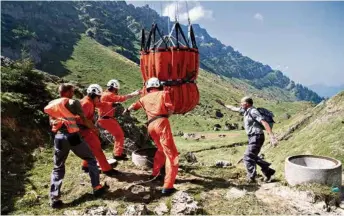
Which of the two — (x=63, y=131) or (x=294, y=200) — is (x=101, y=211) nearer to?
(x=63, y=131)

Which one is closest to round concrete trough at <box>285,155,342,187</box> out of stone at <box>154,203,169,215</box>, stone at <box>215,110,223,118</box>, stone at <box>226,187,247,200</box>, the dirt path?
the dirt path

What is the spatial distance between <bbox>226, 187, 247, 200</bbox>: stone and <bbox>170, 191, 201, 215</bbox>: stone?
117 centimetres

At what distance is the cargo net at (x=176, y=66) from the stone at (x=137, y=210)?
2996 mm

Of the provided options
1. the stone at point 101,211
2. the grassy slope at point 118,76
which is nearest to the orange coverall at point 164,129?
the stone at point 101,211

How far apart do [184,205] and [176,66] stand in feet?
12.3

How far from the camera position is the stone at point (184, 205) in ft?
24.9

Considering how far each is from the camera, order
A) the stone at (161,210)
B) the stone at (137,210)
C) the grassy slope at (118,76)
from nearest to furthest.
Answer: the stone at (137,210), the stone at (161,210), the grassy slope at (118,76)

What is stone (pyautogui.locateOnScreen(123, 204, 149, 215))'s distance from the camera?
24.3 feet

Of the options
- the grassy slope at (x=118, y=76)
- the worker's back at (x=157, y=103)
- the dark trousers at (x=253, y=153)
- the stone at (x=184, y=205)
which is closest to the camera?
the stone at (x=184, y=205)

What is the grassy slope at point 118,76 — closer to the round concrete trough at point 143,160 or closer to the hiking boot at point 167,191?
the round concrete trough at point 143,160

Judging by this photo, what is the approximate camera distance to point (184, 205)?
7699mm

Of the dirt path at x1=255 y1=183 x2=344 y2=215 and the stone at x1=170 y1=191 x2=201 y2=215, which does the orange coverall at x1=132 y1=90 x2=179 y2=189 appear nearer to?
the stone at x1=170 y1=191 x2=201 y2=215

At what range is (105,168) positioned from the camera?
384 inches

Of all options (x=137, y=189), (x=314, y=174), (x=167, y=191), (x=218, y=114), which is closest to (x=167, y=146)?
(x=167, y=191)
